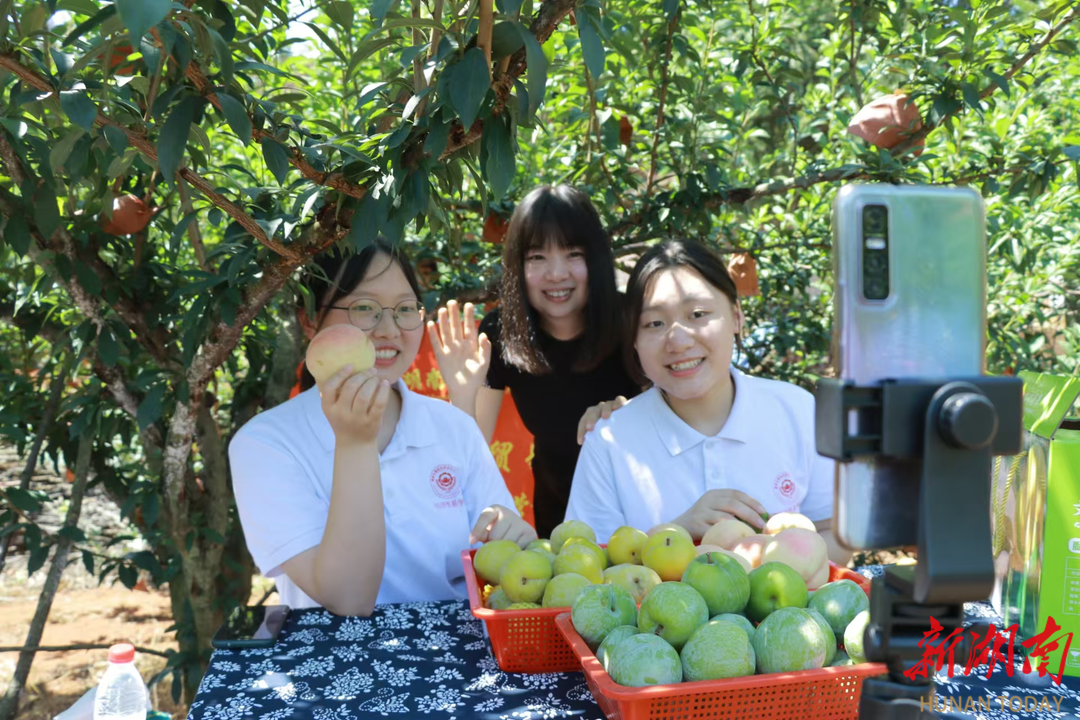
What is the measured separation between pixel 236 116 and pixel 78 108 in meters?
0.20

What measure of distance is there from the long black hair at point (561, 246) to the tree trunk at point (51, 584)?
131 centimetres

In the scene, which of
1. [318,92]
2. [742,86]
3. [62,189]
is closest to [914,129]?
[742,86]

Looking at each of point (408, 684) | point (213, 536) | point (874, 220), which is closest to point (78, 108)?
point (408, 684)

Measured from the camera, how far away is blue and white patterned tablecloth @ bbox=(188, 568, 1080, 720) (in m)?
1.14

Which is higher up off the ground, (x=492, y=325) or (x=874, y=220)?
(x=492, y=325)

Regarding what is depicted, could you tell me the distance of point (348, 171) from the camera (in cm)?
145

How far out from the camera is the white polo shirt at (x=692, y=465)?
195cm

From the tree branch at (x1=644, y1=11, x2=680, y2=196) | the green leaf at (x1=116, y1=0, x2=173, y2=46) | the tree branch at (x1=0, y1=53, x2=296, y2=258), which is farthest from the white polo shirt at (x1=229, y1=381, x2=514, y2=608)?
the tree branch at (x1=644, y1=11, x2=680, y2=196)

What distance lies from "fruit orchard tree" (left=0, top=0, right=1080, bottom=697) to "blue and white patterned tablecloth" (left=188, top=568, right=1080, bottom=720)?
660 millimetres

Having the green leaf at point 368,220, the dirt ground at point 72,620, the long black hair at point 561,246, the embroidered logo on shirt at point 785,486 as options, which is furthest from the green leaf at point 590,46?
the dirt ground at point 72,620

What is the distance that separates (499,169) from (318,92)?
67.8 inches

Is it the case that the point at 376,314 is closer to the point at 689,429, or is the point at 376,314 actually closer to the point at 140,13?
the point at 689,429

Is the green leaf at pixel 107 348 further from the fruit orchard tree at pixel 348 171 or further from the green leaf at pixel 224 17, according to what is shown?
the green leaf at pixel 224 17

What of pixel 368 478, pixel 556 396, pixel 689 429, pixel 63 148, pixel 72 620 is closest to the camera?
pixel 63 148
